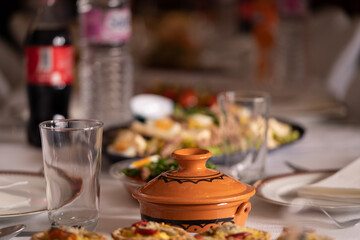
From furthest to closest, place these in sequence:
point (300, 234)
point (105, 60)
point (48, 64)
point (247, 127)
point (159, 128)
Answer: point (105, 60), point (159, 128), point (48, 64), point (247, 127), point (300, 234)

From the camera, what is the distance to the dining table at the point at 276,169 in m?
0.88

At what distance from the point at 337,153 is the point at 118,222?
820 mm

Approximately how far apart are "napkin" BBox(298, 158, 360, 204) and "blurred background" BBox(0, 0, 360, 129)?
1.01 meters

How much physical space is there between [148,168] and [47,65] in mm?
585

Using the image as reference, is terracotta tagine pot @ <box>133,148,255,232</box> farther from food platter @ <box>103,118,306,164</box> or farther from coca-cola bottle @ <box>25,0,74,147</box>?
coca-cola bottle @ <box>25,0,74,147</box>

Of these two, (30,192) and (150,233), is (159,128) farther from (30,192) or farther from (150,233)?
(150,233)

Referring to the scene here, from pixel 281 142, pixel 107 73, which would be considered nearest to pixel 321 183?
pixel 281 142

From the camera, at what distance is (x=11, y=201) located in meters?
1.01

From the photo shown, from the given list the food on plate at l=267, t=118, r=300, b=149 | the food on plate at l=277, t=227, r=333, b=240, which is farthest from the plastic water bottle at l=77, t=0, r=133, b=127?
the food on plate at l=277, t=227, r=333, b=240

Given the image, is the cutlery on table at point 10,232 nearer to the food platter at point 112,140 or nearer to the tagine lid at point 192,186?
the tagine lid at point 192,186

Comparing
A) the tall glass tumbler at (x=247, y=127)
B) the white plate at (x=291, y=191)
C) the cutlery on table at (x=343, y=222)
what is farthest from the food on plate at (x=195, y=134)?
the cutlery on table at (x=343, y=222)

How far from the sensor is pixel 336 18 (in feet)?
10.7

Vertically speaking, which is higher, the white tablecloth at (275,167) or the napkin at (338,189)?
the napkin at (338,189)

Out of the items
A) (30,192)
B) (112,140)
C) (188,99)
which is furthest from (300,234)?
(188,99)
